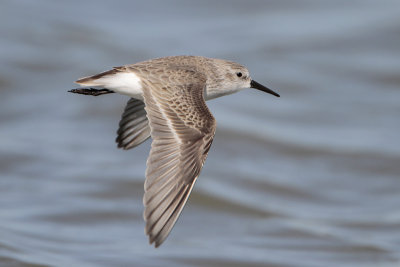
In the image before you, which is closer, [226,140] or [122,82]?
[122,82]

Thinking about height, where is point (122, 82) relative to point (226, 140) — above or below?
below

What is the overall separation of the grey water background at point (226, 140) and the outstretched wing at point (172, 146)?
8.15 ft

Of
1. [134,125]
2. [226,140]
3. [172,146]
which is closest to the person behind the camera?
[172,146]

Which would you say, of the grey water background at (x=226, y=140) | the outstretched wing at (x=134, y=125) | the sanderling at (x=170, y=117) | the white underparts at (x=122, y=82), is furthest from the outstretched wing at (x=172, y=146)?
the grey water background at (x=226, y=140)

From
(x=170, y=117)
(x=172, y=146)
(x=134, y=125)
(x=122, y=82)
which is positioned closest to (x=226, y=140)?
(x=134, y=125)

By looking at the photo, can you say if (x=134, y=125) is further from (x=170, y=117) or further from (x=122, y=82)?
(x=170, y=117)

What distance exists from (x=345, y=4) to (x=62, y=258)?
8996mm

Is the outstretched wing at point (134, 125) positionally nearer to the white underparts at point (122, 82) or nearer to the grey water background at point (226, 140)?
the white underparts at point (122, 82)

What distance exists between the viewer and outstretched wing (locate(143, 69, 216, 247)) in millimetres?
5086

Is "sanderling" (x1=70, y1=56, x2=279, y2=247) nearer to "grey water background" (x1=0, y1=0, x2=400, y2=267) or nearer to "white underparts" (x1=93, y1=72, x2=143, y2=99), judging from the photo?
"white underparts" (x1=93, y1=72, x2=143, y2=99)

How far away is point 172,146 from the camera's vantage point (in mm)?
5504

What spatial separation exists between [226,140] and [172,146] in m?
5.51

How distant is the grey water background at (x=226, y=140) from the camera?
8492mm

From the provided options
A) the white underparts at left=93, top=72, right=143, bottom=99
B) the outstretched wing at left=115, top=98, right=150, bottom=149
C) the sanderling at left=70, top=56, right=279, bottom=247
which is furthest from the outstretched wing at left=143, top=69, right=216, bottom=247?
the outstretched wing at left=115, top=98, right=150, bottom=149
